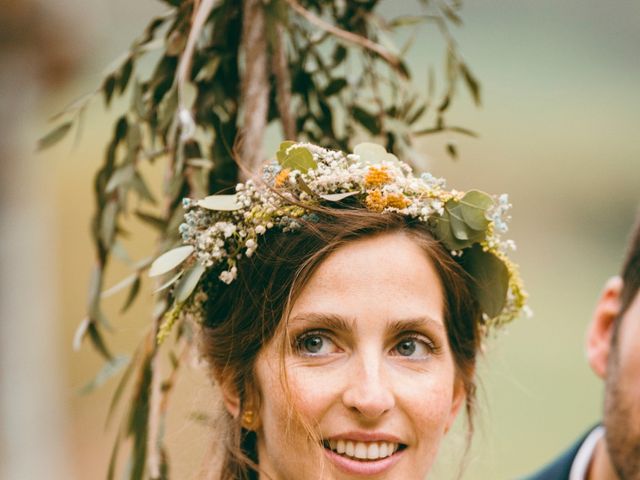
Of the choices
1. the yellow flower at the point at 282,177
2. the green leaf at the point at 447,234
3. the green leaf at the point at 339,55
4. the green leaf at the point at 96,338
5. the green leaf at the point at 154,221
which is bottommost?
the green leaf at the point at 96,338

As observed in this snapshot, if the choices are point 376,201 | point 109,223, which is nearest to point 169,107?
point 109,223

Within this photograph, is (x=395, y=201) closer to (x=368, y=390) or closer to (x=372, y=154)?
(x=372, y=154)

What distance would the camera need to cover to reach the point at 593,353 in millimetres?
2527

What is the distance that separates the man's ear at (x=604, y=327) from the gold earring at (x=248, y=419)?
105 cm

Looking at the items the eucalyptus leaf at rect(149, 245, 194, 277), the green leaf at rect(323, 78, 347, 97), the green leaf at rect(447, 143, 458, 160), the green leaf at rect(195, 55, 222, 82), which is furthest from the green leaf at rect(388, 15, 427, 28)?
the eucalyptus leaf at rect(149, 245, 194, 277)

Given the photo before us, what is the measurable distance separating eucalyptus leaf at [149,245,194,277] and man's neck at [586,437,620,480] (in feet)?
4.23

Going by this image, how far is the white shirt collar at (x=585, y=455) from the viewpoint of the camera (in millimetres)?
2543

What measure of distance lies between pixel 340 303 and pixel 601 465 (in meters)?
1.12

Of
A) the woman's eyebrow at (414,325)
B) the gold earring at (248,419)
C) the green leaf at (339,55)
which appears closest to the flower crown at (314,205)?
the woman's eyebrow at (414,325)

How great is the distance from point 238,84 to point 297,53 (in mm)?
211

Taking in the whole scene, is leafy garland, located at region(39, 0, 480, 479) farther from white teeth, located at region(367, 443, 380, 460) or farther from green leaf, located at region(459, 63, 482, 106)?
white teeth, located at region(367, 443, 380, 460)

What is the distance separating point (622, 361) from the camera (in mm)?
2346

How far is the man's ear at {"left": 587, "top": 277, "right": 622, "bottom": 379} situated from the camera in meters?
2.47

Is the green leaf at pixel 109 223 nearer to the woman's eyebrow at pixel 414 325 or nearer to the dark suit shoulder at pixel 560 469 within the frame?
the woman's eyebrow at pixel 414 325
